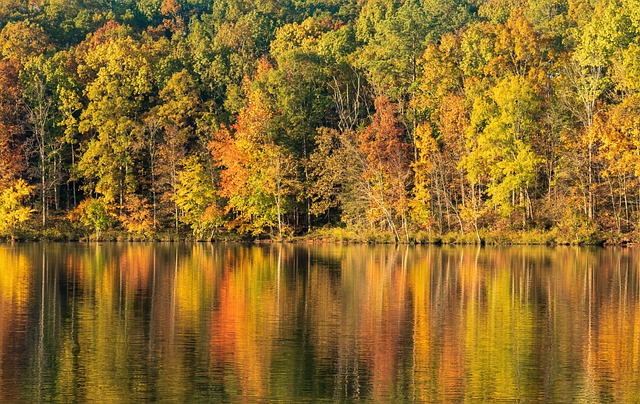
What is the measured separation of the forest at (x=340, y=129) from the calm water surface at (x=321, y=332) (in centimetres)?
2663

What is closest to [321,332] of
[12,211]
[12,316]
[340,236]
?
[12,316]

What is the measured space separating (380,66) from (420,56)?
547 centimetres

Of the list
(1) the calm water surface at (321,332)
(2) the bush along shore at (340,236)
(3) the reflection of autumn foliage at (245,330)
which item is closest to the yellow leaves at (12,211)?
(2) the bush along shore at (340,236)

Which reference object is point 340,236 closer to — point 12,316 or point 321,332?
point 12,316

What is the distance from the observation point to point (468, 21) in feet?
389

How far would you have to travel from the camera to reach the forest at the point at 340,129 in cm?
8369

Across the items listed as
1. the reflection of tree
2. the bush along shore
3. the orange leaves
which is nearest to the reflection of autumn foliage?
the reflection of tree

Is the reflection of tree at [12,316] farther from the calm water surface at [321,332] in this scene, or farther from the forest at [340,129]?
the forest at [340,129]

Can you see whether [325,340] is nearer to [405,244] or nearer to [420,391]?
[420,391]

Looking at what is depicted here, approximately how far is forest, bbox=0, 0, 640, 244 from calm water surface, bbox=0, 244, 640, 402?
26634 mm

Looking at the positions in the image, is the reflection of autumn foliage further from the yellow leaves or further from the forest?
the yellow leaves

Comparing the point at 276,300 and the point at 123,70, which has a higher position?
the point at 123,70

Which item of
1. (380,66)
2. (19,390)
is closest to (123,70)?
(380,66)

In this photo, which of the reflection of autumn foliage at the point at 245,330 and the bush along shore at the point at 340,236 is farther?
the bush along shore at the point at 340,236
